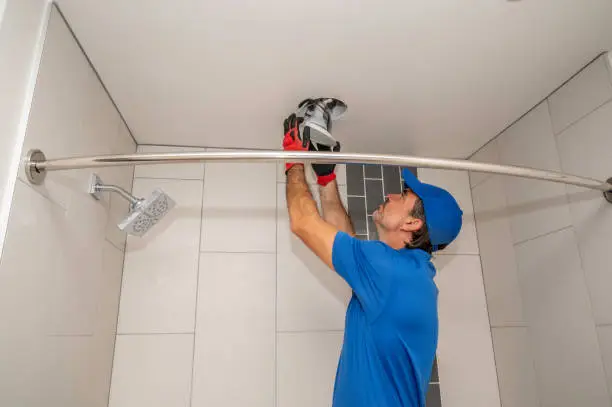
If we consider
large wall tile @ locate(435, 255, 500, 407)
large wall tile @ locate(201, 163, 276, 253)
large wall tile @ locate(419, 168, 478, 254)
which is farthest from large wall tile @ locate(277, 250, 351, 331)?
large wall tile @ locate(419, 168, 478, 254)

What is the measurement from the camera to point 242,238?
1.56 metres

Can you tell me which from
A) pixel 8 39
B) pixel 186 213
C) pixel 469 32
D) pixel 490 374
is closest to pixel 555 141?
pixel 469 32

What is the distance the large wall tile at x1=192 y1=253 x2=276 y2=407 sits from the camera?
139cm

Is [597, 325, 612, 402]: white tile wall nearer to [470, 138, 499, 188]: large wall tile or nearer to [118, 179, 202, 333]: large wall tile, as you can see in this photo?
[470, 138, 499, 188]: large wall tile

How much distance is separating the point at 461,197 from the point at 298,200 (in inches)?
38.2

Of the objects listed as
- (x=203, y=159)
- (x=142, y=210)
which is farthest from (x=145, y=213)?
(x=203, y=159)

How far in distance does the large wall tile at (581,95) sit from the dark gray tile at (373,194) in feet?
2.23

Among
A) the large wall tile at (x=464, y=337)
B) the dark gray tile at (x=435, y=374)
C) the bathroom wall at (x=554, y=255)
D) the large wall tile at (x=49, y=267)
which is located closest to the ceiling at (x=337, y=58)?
the bathroom wall at (x=554, y=255)

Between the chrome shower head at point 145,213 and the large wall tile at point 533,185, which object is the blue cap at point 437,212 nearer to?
the large wall tile at point 533,185

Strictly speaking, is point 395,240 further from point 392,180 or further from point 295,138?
point 392,180

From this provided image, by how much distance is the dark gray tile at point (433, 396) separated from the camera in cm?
152

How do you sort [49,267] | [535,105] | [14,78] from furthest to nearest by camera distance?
[535,105]
[49,267]
[14,78]

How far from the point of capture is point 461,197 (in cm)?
179

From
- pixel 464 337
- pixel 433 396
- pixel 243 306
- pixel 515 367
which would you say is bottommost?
pixel 433 396
